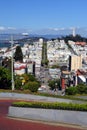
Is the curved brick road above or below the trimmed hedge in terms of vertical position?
below

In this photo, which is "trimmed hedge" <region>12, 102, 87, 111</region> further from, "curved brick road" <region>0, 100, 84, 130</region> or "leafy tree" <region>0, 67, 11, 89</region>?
"leafy tree" <region>0, 67, 11, 89</region>

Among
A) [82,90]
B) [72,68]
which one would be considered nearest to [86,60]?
[72,68]

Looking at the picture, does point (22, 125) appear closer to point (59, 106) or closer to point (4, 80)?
point (59, 106)

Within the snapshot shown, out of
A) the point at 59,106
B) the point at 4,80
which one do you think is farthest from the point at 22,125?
the point at 4,80

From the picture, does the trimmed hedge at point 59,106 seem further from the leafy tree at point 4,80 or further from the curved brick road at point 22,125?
the leafy tree at point 4,80

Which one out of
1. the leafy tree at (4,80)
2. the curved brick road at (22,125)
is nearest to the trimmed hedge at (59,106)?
the curved brick road at (22,125)

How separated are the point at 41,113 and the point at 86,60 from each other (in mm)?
134016

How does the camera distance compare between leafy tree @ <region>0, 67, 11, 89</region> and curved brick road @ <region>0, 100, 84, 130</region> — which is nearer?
curved brick road @ <region>0, 100, 84, 130</region>

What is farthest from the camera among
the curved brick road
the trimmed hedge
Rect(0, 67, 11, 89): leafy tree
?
Rect(0, 67, 11, 89): leafy tree

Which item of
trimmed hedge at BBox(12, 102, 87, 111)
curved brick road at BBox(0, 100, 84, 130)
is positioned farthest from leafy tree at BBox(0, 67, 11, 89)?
trimmed hedge at BBox(12, 102, 87, 111)

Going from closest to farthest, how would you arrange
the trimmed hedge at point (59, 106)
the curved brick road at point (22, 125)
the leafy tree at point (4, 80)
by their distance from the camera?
the curved brick road at point (22, 125), the trimmed hedge at point (59, 106), the leafy tree at point (4, 80)

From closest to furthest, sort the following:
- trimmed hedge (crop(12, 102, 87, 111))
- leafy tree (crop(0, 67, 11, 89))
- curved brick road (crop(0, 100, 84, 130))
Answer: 1. curved brick road (crop(0, 100, 84, 130))
2. trimmed hedge (crop(12, 102, 87, 111))
3. leafy tree (crop(0, 67, 11, 89))

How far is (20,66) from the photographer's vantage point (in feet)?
299

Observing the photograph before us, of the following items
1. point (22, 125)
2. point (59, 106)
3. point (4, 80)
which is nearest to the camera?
point (22, 125)
